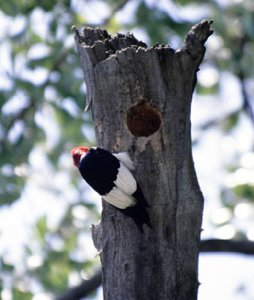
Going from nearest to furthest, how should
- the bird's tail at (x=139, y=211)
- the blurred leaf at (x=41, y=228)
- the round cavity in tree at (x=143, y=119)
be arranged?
the bird's tail at (x=139, y=211)
the round cavity in tree at (x=143, y=119)
the blurred leaf at (x=41, y=228)

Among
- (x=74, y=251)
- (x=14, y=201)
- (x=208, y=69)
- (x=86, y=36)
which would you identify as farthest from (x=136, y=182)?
(x=208, y=69)

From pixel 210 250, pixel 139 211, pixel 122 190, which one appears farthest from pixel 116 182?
pixel 210 250

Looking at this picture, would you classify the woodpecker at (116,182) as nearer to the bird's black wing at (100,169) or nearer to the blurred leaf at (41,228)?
the bird's black wing at (100,169)

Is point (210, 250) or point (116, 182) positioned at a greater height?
point (210, 250)

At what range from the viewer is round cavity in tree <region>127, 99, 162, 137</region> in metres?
4.11

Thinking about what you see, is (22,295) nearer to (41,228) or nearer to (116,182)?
(41,228)

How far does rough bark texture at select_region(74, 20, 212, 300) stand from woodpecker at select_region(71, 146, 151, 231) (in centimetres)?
6

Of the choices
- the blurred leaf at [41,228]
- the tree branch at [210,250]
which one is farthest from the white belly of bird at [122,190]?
the blurred leaf at [41,228]

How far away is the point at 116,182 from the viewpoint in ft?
13.0

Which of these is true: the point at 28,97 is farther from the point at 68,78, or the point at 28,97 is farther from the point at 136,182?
the point at 136,182

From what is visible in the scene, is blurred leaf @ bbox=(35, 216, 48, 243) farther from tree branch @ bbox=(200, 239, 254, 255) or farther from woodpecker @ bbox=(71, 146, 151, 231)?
woodpecker @ bbox=(71, 146, 151, 231)

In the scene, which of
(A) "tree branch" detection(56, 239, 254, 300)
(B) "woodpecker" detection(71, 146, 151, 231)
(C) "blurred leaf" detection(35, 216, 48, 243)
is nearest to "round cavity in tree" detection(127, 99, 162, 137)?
(B) "woodpecker" detection(71, 146, 151, 231)

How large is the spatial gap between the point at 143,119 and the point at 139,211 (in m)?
0.39

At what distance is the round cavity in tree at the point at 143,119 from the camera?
4.11 meters
